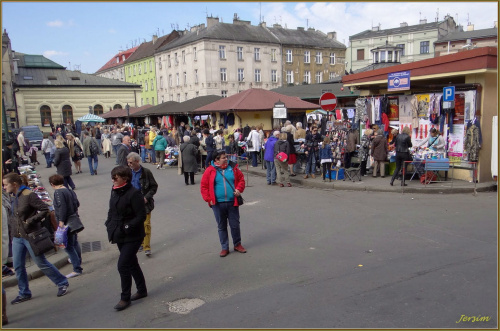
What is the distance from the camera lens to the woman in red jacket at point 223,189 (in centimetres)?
667

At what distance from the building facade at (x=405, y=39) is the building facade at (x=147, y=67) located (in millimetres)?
29973

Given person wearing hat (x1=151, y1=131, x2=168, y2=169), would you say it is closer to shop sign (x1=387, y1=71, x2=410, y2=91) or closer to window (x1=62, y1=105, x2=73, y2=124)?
shop sign (x1=387, y1=71, x2=410, y2=91)

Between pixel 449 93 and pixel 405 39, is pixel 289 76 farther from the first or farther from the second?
pixel 449 93

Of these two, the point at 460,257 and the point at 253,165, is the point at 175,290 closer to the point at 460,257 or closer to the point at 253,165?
the point at 460,257

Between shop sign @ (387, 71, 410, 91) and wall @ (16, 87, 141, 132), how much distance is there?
138ft

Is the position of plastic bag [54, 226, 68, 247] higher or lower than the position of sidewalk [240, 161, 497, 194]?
higher

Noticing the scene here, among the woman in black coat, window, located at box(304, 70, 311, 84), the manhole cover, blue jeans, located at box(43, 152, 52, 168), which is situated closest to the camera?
the manhole cover

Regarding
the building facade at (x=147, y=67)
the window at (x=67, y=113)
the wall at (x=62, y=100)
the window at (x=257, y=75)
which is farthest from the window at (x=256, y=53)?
the window at (x=67, y=113)

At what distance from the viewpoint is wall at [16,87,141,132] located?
45.2 metres

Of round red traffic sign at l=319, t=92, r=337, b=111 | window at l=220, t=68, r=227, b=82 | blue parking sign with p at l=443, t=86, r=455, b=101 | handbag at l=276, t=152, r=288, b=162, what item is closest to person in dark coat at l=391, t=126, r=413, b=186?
blue parking sign with p at l=443, t=86, r=455, b=101

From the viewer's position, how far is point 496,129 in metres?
11.5

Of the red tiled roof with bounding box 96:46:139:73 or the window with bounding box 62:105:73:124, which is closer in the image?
the window with bounding box 62:105:73:124

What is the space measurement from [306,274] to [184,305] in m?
1.81

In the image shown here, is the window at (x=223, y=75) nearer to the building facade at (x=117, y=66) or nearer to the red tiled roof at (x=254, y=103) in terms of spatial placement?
the building facade at (x=117, y=66)
